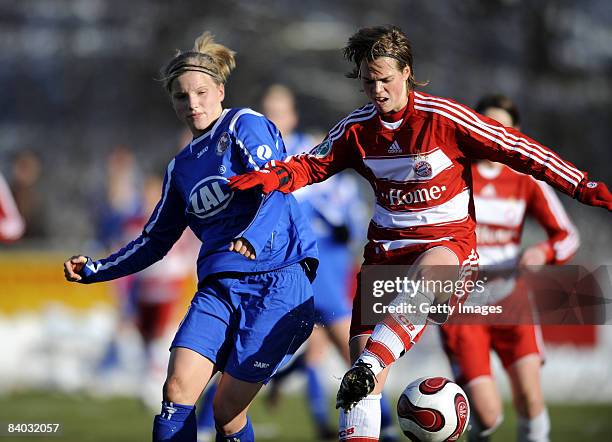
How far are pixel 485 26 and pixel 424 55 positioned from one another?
3.61 ft

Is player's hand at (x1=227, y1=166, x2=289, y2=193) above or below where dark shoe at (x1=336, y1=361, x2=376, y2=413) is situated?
above

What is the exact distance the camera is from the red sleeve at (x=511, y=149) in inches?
188

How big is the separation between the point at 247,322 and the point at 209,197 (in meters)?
0.61

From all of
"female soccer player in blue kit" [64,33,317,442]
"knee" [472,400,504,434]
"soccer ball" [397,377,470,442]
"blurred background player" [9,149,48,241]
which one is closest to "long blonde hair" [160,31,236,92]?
"female soccer player in blue kit" [64,33,317,442]

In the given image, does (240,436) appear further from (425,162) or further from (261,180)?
(425,162)

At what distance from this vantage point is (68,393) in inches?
440

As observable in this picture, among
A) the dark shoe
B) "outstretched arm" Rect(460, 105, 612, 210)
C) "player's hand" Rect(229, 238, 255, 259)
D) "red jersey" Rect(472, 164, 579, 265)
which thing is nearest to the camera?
the dark shoe

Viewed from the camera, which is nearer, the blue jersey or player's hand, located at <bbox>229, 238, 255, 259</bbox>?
player's hand, located at <bbox>229, 238, 255, 259</bbox>

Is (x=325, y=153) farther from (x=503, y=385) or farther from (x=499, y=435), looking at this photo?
(x=503, y=385)

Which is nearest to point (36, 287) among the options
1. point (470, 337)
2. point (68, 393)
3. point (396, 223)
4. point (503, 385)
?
point (68, 393)

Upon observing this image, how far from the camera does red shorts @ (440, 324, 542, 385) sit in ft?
20.2

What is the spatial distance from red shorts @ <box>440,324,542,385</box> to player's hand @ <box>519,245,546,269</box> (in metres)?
0.38

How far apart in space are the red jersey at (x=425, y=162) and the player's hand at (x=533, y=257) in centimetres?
116

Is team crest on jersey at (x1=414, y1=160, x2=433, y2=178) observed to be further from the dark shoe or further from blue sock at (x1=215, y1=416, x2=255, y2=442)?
blue sock at (x1=215, y1=416, x2=255, y2=442)
